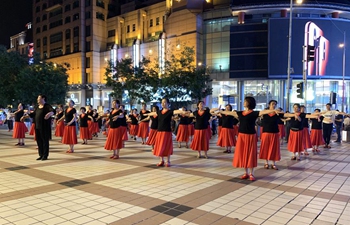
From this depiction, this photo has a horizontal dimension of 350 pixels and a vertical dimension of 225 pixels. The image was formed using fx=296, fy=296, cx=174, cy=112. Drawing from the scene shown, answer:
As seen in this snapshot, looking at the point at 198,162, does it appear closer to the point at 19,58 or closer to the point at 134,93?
the point at 134,93

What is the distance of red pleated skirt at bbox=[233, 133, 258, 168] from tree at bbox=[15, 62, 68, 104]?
2260 centimetres

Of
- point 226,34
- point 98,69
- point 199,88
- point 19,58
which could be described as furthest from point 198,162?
point 98,69

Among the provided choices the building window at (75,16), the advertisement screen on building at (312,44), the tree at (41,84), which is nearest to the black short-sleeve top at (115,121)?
the tree at (41,84)

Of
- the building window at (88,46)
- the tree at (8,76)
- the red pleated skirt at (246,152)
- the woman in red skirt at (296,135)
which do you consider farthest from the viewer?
the building window at (88,46)

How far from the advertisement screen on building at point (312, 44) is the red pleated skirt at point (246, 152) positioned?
1234 inches

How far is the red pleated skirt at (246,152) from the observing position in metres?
7.33

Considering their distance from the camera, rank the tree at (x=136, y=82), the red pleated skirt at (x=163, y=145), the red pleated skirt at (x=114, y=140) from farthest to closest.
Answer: the tree at (x=136, y=82)
the red pleated skirt at (x=114, y=140)
the red pleated skirt at (x=163, y=145)

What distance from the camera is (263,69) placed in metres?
37.3

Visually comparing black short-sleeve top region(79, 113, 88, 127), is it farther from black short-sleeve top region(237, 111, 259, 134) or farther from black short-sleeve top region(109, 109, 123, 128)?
black short-sleeve top region(237, 111, 259, 134)

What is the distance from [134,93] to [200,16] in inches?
761

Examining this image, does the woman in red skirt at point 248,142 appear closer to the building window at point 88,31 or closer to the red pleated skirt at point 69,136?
the red pleated skirt at point 69,136

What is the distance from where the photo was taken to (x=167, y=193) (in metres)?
6.16

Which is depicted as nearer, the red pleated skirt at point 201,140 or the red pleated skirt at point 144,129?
the red pleated skirt at point 201,140

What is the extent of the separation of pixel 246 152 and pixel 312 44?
3375 centimetres
